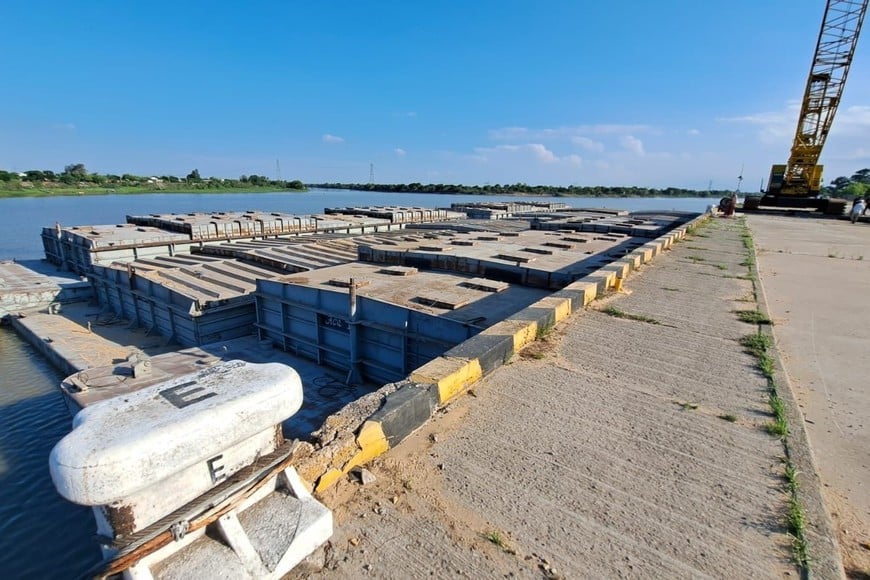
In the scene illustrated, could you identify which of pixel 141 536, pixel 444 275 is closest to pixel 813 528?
pixel 141 536

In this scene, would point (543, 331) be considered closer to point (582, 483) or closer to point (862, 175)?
point (582, 483)

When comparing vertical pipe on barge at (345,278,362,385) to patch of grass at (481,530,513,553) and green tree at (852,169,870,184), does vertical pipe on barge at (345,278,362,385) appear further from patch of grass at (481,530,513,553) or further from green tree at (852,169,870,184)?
green tree at (852,169,870,184)

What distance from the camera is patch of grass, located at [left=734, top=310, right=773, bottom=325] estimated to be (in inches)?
271

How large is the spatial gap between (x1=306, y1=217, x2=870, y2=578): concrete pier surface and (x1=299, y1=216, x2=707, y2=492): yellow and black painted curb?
0.41ft

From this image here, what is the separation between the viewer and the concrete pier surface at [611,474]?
98.1 inches

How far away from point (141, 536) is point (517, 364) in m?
4.01

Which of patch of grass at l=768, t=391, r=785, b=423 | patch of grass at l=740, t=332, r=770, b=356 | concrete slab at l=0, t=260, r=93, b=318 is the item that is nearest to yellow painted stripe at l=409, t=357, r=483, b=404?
patch of grass at l=768, t=391, r=785, b=423

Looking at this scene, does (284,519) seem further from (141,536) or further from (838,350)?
(838,350)

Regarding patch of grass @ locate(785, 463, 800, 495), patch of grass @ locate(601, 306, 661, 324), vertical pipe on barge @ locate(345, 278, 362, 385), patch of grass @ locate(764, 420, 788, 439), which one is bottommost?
vertical pipe on barge @ locate(345, 278, 362, 385)

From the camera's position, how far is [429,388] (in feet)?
12.7

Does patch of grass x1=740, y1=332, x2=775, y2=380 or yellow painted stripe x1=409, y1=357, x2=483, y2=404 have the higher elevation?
yellow painted stripe x1=409, y1=357, x2=483, y2=404

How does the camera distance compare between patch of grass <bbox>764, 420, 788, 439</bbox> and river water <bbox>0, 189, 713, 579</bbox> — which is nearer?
patch of grass <bbox>764, 420, 788, 439</bbox>

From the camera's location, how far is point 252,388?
2234mm

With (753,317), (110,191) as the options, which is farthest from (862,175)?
(110,191)
